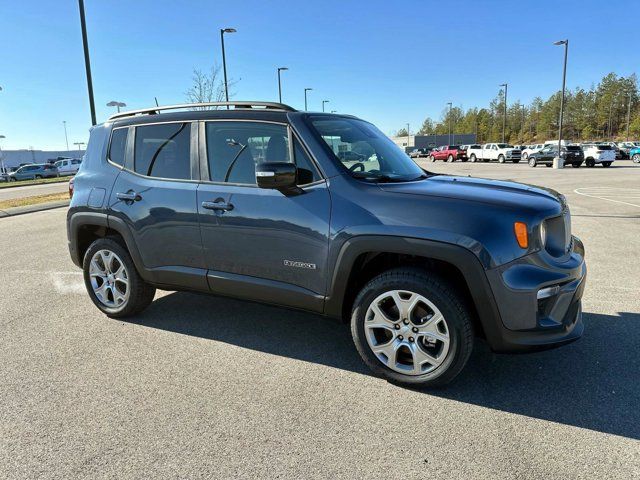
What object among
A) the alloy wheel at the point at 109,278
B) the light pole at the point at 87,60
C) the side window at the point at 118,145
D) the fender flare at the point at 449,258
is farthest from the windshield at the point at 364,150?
the light pole at the point at 87,60

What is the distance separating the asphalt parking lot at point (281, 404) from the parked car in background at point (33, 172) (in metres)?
42.0

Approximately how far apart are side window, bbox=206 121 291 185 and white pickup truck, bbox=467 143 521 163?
42.2 meters

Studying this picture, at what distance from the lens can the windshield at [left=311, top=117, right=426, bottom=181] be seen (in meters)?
3.50

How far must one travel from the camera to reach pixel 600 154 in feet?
101

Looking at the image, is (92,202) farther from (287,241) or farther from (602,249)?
(602,249)

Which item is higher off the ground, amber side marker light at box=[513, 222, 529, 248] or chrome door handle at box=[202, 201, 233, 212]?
chrome door handle at box=[202, 201, 233, 212]

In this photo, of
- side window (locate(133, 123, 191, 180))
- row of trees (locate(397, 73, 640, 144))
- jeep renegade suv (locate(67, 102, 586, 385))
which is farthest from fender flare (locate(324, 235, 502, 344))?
row of trees (locate(397, 73, 640, 144))

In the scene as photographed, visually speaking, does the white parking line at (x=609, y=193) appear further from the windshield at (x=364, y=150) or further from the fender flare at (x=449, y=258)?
the fender flare at (x=449, y=258)

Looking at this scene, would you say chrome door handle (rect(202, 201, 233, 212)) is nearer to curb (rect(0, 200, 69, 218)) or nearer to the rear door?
the rear door

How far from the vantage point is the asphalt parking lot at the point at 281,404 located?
244 cm

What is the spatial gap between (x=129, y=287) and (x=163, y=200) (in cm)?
97

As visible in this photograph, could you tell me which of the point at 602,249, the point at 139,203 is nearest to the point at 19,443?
the point at 139,203

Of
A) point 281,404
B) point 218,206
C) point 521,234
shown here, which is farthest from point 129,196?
point 521,234

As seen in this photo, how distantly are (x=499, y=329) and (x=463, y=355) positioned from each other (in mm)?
278
